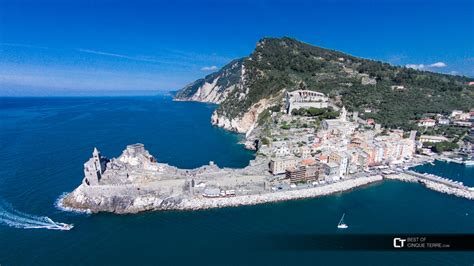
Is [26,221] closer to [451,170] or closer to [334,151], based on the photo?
[334,151]

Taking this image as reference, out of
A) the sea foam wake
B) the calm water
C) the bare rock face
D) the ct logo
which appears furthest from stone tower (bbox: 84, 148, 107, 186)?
the calm water

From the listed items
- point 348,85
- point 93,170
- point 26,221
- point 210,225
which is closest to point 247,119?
point 348,85

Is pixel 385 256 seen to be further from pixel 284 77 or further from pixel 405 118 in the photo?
pixel 284 77

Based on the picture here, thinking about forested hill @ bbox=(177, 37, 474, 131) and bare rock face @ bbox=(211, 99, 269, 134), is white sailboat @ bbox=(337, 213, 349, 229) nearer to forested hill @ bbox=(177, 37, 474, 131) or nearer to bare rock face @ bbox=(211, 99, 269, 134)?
forested hill @ bbox=(177, 37, 474, 131)

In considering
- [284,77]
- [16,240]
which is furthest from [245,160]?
[284,77]

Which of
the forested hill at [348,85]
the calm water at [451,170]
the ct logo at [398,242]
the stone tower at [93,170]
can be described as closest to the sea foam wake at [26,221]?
the stone tower at [93,170]

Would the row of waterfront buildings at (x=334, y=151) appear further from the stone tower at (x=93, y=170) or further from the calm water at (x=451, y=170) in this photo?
the stone tower at (x=93, y=170)
